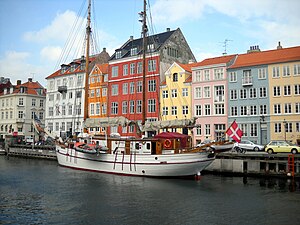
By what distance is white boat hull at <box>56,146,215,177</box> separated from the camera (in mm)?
31234

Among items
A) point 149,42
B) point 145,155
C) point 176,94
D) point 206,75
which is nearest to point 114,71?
point 149,42

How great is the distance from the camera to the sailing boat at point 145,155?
103 ft

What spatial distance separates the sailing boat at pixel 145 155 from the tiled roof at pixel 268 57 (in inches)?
860

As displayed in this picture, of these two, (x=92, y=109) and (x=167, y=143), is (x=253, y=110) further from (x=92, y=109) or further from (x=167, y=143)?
(x=92, y=109)

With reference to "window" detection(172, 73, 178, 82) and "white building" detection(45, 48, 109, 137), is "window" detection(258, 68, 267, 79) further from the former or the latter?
"white building" detection(45, 48, 109, 137)

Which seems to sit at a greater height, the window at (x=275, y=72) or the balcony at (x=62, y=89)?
the balcony at (x=62, y=89)

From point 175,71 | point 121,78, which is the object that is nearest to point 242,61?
point 175,71

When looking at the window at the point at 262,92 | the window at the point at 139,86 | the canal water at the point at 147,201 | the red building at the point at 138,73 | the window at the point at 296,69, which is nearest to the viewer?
the canal water at the point at 147,201

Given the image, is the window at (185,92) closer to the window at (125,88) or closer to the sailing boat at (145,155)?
the window at (125,88)

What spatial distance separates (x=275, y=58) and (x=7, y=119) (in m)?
64.9

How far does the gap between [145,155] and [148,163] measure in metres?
0.82

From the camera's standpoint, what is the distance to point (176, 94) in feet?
186

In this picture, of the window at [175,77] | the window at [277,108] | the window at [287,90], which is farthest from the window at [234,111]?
the window at [175,77]

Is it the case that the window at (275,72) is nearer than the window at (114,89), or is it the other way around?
the window at (275,72)
